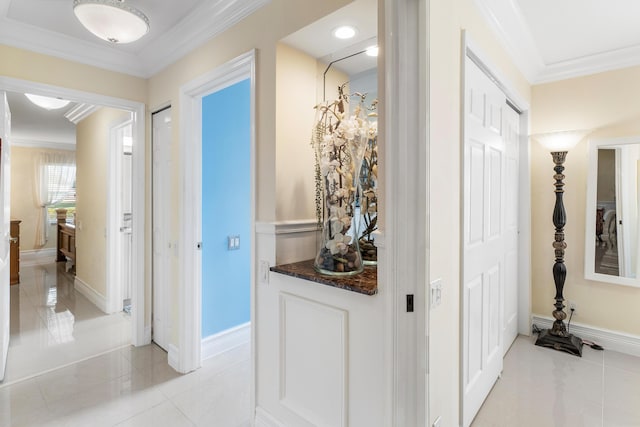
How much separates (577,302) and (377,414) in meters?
2.79

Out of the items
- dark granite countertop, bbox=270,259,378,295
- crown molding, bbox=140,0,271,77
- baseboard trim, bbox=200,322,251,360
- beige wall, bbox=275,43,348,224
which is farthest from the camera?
baseboard trim, bbox=200,322,251,360

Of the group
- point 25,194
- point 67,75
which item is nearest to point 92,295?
point 67,75

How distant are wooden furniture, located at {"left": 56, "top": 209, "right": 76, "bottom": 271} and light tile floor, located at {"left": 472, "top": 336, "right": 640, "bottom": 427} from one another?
20.9 feet

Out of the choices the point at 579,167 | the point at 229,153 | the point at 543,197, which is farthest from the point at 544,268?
the point at 229,153

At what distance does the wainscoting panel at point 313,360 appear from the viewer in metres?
1.46

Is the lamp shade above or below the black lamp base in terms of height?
above

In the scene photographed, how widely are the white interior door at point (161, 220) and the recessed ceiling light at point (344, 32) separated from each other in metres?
1.68

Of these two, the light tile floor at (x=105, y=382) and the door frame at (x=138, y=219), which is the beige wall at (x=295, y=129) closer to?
the light tile floor at (x=105, y=382)

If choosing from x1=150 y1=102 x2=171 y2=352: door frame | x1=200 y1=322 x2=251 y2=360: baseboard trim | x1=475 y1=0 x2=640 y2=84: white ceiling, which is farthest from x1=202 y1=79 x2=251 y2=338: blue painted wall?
x1=475 y1=0 x2=640 y2=84: white ceiling

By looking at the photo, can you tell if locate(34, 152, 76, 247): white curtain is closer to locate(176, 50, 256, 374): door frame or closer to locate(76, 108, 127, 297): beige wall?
locate(76, 108, 127, 297): beige wall

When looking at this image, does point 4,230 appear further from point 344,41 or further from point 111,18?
point 344,41

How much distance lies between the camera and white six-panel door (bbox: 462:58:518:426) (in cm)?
177

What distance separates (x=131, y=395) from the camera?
2.17 metres

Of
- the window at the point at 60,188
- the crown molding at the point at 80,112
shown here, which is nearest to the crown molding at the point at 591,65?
the crown molding at the point at 80,112
